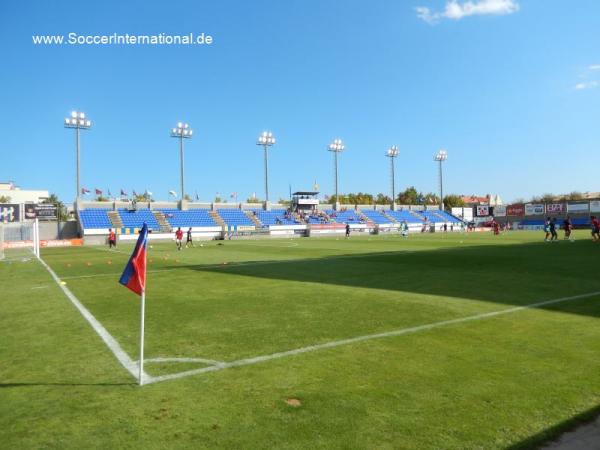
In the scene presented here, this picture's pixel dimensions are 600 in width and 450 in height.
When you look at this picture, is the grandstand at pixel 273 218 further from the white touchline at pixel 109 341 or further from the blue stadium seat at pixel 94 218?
the white touchline at pixel 109 341

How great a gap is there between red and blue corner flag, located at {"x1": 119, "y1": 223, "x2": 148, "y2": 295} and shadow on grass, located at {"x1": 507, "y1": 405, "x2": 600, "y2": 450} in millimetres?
4535

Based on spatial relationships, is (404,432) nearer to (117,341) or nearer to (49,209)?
(117,341)

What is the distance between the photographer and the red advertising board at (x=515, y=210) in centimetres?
9181

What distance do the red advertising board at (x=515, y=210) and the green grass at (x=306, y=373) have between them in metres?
88.9

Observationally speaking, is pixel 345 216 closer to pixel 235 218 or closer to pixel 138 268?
pixel 235 218

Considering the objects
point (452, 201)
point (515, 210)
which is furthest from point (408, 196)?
point (515, 210)

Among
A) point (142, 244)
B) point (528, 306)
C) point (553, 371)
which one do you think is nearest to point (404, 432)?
point (553, 371)

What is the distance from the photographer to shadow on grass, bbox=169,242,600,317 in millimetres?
11844

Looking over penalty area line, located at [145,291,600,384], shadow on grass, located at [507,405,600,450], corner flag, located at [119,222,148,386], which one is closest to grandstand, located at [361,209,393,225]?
penalty area line, located at [145,291,600,384]

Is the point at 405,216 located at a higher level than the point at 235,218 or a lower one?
lower

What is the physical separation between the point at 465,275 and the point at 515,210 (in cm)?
8688

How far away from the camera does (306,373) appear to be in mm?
5715

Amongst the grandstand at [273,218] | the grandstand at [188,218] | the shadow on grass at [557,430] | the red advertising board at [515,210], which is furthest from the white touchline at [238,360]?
the red advertising board at [515,210]

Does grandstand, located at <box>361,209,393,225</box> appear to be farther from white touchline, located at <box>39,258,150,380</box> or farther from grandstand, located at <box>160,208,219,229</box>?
white touchline, located at <box>39,258,150,380</box>
